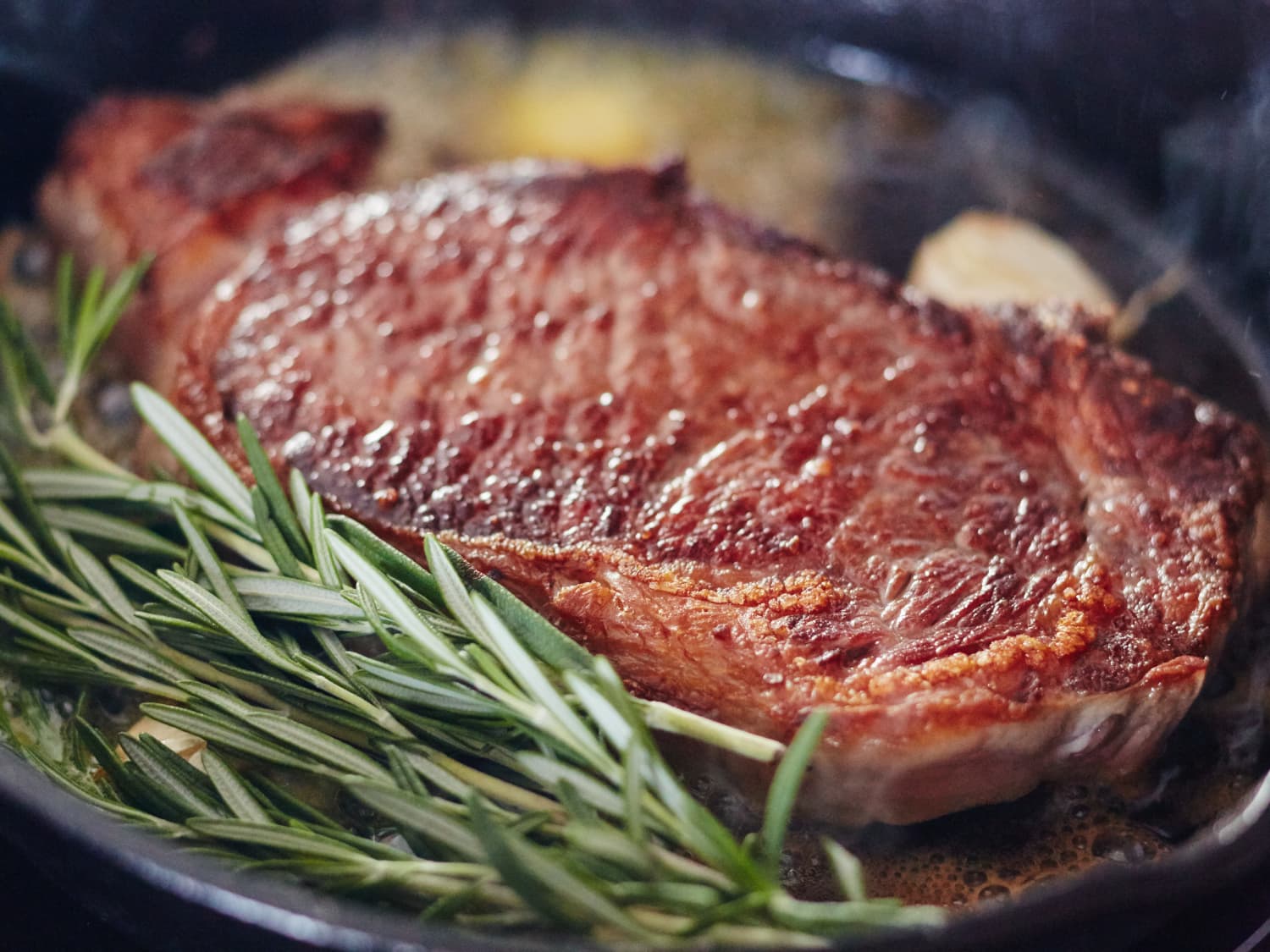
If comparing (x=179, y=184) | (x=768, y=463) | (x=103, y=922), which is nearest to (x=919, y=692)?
(x=768, y=463)

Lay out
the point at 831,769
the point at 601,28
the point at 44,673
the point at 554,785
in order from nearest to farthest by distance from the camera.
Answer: the point at 554,785, the point at 831,769, the point at 44,673, the point at 601,28


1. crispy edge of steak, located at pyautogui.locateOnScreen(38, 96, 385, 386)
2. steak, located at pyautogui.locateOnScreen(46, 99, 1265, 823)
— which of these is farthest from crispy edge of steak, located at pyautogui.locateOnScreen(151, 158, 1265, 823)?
crispy edge of steak, located at pyautogui.locateOnScreen(38, 96, 385, 386)

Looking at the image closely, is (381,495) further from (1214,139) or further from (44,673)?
(1214,139)

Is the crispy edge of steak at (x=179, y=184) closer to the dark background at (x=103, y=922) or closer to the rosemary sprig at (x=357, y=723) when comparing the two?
the rosemary sprig at (x=357, y=723)

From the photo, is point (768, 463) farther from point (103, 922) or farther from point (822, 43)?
point (822, 43)

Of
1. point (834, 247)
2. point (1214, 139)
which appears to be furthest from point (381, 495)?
point (1214, 139)

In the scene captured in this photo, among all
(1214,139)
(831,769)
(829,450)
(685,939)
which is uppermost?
(1214,139)

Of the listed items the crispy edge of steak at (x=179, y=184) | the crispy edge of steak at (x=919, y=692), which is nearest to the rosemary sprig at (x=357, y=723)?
the crispy edge of steak at (x=919, y=692)
